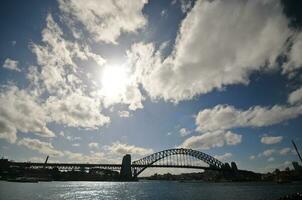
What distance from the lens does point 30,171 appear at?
148 m

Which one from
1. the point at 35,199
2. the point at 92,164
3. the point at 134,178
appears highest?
the point at 92,164

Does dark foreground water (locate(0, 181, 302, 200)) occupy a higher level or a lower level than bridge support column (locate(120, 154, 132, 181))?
lower

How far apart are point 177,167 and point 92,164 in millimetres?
58247

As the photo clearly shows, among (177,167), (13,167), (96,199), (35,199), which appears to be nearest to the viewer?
(35,199)

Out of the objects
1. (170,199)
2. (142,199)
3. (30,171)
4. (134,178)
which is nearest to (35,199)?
(142,199)

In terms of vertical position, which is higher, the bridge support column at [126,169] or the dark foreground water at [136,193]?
the bridge support column at [126,169]

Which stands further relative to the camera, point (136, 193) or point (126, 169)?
point (126, 169)

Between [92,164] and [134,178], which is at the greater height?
[92,164]

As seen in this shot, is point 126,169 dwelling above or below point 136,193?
above

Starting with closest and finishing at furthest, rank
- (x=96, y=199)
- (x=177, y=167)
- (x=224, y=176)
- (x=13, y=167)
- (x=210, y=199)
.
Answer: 1. (x=210, y=199)
2. (x=96, y=199)
3. (x=13, y=167)
4. (x=177, y=167)
5. (x=224, y=176)

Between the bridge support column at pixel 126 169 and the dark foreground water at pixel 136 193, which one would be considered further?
the bridge support column at pixel 126 169

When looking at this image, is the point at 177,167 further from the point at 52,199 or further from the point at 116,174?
the point at 52,199

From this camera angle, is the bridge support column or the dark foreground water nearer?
the dark foreground water

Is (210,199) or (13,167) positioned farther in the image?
(13,167)
